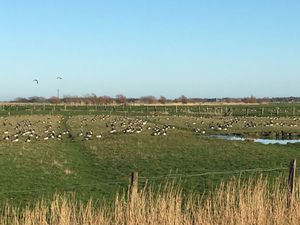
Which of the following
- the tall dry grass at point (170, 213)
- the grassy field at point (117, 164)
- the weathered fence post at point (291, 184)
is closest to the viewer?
the tall dry grass at point (170, 213)

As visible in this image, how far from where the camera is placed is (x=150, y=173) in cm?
2450

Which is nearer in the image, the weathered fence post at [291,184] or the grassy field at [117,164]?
the weathered fence post at [291,184]

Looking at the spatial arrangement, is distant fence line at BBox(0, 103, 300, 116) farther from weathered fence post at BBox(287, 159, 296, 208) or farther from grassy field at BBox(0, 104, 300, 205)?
weathered fence post at BBox(287, 159, 296, 208)

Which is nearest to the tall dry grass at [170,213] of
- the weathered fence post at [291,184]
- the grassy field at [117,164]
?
the weathered fence post at [291,184]

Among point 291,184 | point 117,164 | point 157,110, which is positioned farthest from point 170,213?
point 157,110

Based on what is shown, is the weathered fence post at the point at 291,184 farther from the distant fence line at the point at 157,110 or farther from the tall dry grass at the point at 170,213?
the distant fence line at the point at 157,110

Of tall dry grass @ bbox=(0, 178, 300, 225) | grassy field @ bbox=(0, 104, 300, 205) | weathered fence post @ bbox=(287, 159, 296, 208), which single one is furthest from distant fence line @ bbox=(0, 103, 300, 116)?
tall dry grass @ bbox=(0, 178, 300, 225)

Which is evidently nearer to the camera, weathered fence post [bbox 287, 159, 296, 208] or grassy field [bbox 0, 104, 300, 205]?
weathered fence post [bbox 287, 159, 296, 208]

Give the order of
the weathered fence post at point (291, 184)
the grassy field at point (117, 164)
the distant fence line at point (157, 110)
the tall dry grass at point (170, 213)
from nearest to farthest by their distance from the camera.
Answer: the tall dry grass at point (170, 213) → the weathered fence post at point (291, 184) → the grassy field at point (117, 164) → the distant fence line at point (157, 110)

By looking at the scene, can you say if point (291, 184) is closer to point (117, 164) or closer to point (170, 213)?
point (170, 213)

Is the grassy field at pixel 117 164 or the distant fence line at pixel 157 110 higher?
the distant fence line at pixel 157 110

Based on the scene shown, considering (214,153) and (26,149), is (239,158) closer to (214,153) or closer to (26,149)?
(214,153)

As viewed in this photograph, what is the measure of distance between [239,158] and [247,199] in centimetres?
1996

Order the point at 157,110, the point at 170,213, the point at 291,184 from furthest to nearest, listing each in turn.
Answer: the point at 157,110 < the point at 291,184 < the point at 170,213
